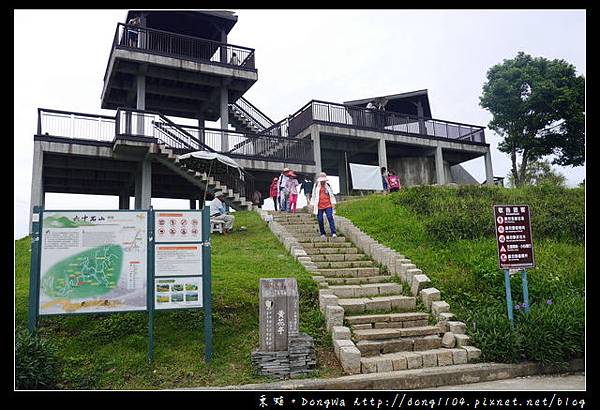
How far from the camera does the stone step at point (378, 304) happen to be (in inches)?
293

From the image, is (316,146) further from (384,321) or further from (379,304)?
(384,321)

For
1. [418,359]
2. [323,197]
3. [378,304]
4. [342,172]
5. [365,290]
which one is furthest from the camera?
[342,172]

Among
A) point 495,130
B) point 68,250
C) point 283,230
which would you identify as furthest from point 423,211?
point 495,130

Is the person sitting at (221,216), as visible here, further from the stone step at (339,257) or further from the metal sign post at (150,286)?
the metal sign post at (150,286)

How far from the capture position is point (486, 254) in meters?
9.26

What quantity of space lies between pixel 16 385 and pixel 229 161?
10371 millimetres

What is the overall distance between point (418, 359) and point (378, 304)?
1.49m

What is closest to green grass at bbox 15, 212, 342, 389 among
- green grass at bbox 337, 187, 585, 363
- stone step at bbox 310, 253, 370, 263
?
stone step at bbox 310, 253, 370, 263

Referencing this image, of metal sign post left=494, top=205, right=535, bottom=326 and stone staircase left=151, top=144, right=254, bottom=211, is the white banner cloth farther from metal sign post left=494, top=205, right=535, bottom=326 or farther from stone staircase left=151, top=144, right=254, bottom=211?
metal sign post left=494, top=205, right=535, bottom=326

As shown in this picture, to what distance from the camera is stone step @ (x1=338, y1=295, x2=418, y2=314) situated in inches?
293

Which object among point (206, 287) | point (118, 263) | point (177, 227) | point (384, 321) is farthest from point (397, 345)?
point (118, 263)

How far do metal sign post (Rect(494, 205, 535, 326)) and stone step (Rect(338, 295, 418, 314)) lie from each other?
A: 4.87 ft

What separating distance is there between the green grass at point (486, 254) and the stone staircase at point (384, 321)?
371 mm
